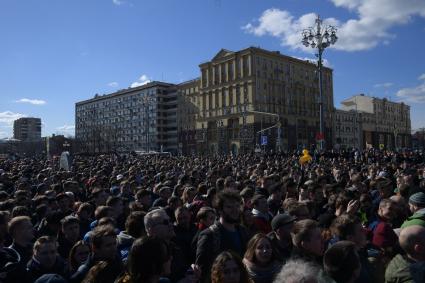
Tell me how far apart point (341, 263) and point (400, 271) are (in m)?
0.65

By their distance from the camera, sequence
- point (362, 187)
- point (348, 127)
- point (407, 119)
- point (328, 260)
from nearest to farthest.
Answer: point (328, 260), point (362, 187), point (348, 127), point (407, 119)

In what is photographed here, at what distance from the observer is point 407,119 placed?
146 metres

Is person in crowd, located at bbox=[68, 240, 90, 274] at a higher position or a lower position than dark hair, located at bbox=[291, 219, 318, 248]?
lower

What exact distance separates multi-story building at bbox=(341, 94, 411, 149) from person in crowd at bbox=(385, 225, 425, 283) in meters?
115

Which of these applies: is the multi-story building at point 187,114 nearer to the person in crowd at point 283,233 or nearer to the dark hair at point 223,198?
the dark hair at point 223,198

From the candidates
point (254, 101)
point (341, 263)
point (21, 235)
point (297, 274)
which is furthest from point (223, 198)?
point (254, 101)

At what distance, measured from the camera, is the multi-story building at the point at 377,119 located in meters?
115

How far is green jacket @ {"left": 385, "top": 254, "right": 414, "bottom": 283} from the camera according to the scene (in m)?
3.45

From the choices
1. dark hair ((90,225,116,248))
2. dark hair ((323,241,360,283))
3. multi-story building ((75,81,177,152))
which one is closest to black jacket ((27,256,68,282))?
dark hair ((90,225,116,248))

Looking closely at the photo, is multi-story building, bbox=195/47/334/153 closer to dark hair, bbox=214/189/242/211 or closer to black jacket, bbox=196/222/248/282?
dark hair, bbox=214/189/242/211

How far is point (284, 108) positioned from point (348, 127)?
97.3 feet

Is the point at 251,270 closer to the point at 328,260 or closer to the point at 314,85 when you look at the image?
the point at 328,260

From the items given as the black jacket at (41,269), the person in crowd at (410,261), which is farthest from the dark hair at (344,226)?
the black jacket at (41,269)

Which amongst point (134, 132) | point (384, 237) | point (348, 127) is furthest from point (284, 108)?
point (384, 237)
